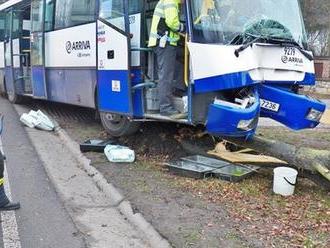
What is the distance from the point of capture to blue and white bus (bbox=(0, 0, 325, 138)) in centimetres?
691

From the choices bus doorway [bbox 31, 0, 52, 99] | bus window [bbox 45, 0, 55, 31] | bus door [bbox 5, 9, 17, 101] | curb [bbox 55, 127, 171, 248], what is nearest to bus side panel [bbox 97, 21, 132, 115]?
curb [bbox 55, 127, 171, 248]

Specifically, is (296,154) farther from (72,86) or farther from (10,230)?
(72,86)

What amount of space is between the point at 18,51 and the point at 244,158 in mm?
9055

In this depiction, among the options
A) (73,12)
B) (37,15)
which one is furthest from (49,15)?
(73,12)

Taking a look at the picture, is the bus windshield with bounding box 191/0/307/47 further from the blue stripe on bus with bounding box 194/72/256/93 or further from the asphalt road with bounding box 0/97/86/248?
the asphalt road with bounding box 0/97/86/248

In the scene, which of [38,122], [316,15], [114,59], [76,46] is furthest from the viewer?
[316,15]

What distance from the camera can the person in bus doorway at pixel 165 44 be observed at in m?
7.52

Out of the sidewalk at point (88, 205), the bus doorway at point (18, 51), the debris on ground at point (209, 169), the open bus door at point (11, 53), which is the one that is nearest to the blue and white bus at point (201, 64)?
the debris on ground at point (209, 169)

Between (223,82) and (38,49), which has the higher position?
(38,49)

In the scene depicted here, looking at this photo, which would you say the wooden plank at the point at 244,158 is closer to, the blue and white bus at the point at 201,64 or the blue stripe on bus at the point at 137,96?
the blue and white bus at the point at 201,64

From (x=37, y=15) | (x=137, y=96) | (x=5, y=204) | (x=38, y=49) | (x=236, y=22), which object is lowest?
(x=5, y=204)

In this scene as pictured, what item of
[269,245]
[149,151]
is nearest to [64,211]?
[269,245]

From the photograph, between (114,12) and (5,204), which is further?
(114,12)

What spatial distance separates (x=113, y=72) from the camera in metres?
8.78
